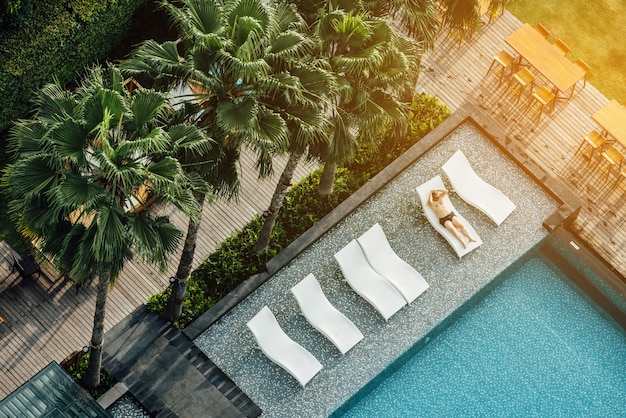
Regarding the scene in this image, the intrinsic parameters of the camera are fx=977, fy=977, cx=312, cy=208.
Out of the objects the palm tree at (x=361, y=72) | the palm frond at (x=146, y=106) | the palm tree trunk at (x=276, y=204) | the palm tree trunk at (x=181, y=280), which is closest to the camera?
the palm frond at (x=146, y=106)

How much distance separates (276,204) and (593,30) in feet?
38.5

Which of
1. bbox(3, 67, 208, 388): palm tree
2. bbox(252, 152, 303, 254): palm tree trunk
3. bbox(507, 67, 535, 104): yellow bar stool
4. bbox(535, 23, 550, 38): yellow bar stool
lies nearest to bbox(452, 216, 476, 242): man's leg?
bbox(252, 152, 303, 254): palm tree trunk

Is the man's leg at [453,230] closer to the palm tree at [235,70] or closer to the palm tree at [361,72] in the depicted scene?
the palm tree at [361,72]

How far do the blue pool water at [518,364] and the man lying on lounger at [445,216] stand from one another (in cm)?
173

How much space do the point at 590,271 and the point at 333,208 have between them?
629cm

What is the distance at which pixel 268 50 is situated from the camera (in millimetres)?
17672

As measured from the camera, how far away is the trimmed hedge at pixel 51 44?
70.4 ft

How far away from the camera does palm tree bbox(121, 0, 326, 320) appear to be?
17109 millimetres

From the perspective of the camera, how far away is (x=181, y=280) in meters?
20.9

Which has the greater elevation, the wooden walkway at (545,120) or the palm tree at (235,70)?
the wooden walkway at (545,120)

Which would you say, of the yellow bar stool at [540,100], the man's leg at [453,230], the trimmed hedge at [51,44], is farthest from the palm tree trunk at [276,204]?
the yellow bar stool at [540,100]

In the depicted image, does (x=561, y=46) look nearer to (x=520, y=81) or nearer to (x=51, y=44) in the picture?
(x=520, y=81)

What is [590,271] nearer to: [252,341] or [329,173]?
[329,173]

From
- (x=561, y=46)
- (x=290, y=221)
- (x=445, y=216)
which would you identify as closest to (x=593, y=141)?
(x=561, y=46)
